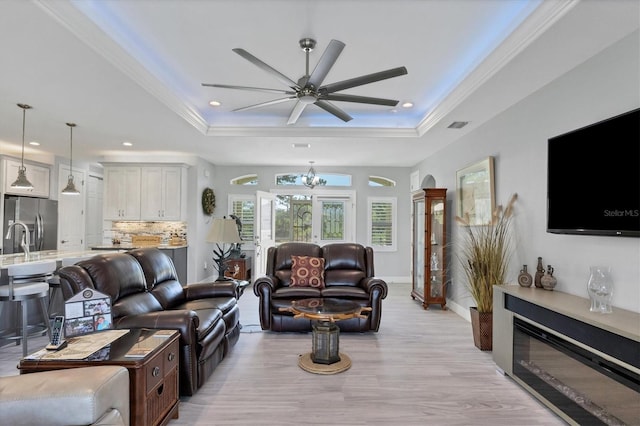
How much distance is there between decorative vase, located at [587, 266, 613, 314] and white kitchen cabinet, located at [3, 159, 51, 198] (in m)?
8.07

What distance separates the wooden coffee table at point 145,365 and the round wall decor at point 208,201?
495 centimetres

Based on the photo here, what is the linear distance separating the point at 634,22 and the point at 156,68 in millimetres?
3846

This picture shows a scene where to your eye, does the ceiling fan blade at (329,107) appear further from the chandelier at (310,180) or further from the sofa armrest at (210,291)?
the chandelier at (310,180)

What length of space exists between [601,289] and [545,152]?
146cm

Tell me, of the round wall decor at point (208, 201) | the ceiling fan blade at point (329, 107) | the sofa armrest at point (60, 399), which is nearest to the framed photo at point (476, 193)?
the ceiling fan blade at point (329, 107)

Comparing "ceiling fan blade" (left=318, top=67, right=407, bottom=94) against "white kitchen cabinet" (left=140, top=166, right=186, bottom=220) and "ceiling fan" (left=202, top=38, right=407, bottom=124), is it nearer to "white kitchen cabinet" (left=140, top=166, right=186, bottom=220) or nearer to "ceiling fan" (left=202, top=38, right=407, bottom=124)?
"ceiling fan" (left=202, top=38, right=407, bottom=124)

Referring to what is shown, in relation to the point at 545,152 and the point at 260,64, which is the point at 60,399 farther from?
the point at 545,152

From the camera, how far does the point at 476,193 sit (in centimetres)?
447

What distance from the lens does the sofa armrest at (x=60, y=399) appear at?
4.48 feet

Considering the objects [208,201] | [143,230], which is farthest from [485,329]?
[143,230]

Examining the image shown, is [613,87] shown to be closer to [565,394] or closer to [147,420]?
[565,394]

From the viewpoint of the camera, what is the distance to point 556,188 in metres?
2.81

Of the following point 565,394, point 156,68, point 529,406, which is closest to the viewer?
Result: point 565,394

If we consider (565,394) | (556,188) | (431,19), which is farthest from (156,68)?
(565,394)
